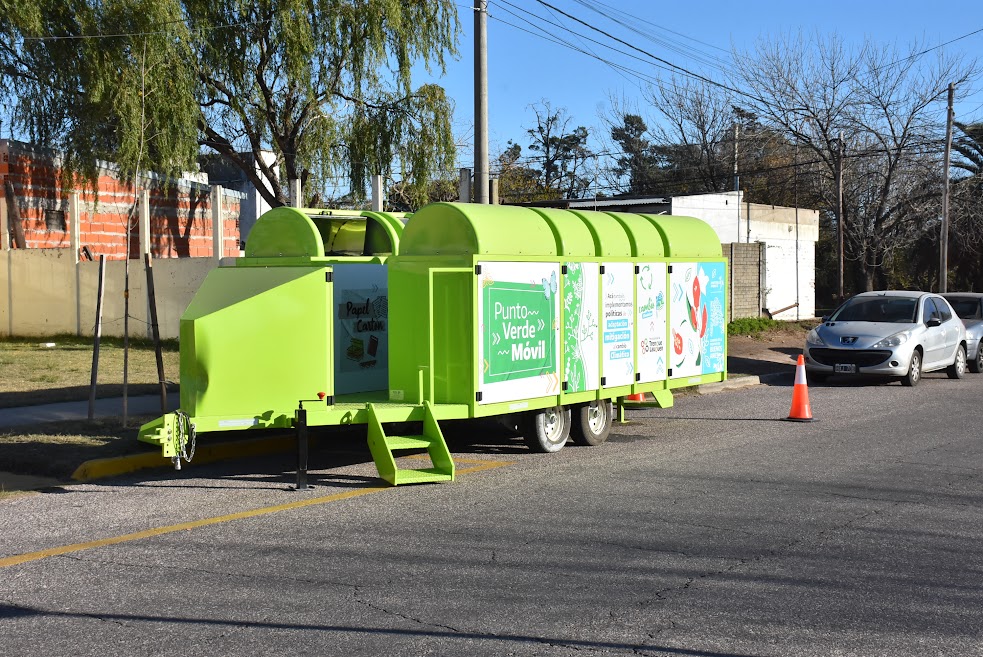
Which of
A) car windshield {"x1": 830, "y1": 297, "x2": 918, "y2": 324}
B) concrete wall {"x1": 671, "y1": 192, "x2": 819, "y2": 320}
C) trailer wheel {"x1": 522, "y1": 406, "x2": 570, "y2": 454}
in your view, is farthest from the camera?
concrete wall {"x1": 671, "y1": 192, "x2": 819, "y2": 320}

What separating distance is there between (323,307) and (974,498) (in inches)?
233

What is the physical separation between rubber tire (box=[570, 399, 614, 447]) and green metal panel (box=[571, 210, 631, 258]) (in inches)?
65.4

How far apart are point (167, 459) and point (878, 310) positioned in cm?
1415

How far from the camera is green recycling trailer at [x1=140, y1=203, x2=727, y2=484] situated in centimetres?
938

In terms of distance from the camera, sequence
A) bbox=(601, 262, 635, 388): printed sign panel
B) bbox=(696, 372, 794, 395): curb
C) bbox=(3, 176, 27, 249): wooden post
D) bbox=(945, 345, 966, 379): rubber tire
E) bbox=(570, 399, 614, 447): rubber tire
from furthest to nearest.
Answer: bbox=(3, 176, 27, 249): wooden post, bbox=(945, 345, 966, 379): rubber tire, bbox=(696, 372, 794, 395): curb, bbox=(570, 399, 614, 447): rubber tire, bbox=(601, 262, 635, 388): printed sign panel

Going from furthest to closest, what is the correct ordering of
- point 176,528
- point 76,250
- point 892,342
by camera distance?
point 76,250 < point 892,342 < point 176,528

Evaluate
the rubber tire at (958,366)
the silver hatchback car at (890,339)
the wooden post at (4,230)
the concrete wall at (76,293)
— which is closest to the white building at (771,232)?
the silver hatchback car at (890,339)

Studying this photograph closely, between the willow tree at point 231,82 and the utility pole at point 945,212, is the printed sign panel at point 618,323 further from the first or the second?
the utility pole at point 945,212

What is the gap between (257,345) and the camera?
30.9 feet

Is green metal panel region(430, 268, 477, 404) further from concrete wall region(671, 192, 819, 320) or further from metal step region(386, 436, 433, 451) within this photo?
concrete wall region(671, 192, 819, 320)

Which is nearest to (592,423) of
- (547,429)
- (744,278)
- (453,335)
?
(547,429)

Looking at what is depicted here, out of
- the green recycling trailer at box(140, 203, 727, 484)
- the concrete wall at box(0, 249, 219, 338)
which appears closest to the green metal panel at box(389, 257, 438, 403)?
the green recycling trailer at box(140, 203, 727, 484)

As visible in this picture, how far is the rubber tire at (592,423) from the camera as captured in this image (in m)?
11.7

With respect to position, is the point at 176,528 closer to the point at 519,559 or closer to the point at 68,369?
the point at 519,559
